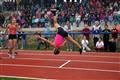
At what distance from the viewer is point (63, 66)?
553 inches

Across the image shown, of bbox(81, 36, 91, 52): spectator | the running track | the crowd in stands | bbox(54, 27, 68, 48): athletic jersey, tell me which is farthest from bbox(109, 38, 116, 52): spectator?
bbox(54, 27, 68, 48): athletic jersey

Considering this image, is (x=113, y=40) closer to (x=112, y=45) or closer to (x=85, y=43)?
(x=112, y=45)

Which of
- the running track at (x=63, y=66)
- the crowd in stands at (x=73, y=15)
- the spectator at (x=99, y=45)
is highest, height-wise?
the crowd in stands at (x=73, y=15)

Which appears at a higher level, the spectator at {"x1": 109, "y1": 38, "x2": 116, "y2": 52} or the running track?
the spectator at {"x1": 109, "y1": 38, "x2": 116, "y2": 52}

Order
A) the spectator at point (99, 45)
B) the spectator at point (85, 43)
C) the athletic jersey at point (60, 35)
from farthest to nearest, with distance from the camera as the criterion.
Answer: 1. the spectator at point (85, 43)
2. the spectator at point (99, 45)
3. the athletic jersey at point (60, 35)

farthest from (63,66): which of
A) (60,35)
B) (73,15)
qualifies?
(73,15)

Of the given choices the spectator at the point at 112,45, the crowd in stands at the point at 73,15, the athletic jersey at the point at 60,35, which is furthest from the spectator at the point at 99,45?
the athletic jersey at the point at 60,35

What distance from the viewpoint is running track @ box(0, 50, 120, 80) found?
39.1ft

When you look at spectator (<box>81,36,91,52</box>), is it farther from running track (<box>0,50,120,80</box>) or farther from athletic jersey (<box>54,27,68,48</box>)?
athletic jersey (<box>54,27,68,48</box>)

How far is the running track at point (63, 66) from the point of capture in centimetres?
1192

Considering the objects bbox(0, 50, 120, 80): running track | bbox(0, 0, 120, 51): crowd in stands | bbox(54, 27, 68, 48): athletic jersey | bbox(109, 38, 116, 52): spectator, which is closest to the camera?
bbox(54, 27, 68, 48): athletic jersey

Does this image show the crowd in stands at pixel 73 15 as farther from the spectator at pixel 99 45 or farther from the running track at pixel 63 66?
the running track at pixel 63 66

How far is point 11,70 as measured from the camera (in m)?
13.4

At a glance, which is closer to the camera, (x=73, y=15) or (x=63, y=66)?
(x=63, y=66)
